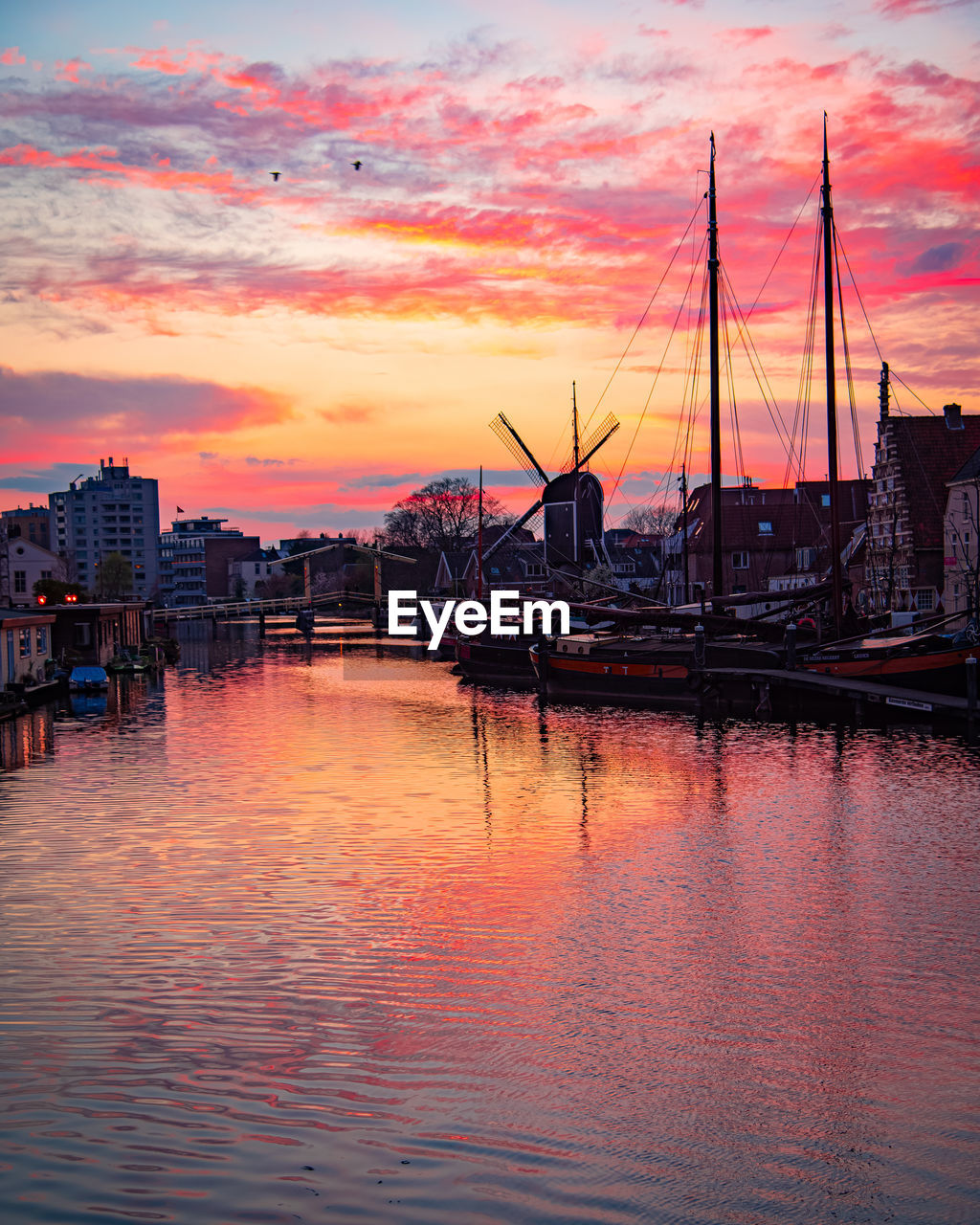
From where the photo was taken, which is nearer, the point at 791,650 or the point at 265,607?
the point at 791,650

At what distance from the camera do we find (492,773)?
120 feet

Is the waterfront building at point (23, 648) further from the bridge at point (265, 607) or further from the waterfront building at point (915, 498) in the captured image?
the bridge at point (265, 607)

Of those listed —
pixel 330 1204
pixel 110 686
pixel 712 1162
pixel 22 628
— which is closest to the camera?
pixel 330 1204

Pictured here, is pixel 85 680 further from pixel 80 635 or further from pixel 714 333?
pixel 714 333

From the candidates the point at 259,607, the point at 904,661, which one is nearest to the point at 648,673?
the point at 904,661

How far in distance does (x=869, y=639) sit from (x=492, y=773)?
81.1ft

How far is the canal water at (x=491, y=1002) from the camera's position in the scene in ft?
35.5

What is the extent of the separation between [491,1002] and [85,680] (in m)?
51.3

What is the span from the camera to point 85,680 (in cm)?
6181

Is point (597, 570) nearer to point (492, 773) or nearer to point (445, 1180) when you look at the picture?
point (492, 773)

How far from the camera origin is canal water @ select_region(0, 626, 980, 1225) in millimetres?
10820

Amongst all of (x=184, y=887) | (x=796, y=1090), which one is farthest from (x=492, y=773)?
(x=796, y=1090)

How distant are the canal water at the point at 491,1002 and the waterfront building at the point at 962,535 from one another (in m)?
30.1
